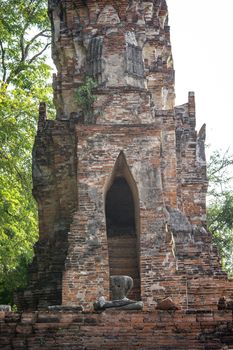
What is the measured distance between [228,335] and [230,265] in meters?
13.6

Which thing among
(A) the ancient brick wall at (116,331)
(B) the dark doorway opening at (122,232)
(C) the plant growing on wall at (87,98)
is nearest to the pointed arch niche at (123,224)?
(B) the dark doorway opening at (122,232)

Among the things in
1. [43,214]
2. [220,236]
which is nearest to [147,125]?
[43,214]

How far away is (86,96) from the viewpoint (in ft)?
48.9

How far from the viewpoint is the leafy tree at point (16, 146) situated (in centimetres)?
1789

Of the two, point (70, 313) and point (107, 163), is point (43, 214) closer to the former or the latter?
point (107, 163)

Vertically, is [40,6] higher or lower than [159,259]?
higher

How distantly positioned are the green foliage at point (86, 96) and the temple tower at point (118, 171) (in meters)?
0.02

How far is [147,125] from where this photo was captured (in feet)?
46.8

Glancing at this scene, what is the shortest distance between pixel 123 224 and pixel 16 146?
4.18m

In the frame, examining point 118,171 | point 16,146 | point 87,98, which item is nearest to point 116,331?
point 118,171

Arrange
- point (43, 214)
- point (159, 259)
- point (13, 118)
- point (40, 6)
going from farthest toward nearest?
point (40, 6), point (13, 118), point (43, 214), point (159, 259)

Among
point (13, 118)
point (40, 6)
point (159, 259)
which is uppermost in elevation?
point (40, 6)

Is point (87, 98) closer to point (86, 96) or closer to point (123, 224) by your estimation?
point (86, 96)

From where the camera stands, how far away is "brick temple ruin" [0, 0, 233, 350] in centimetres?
1349
